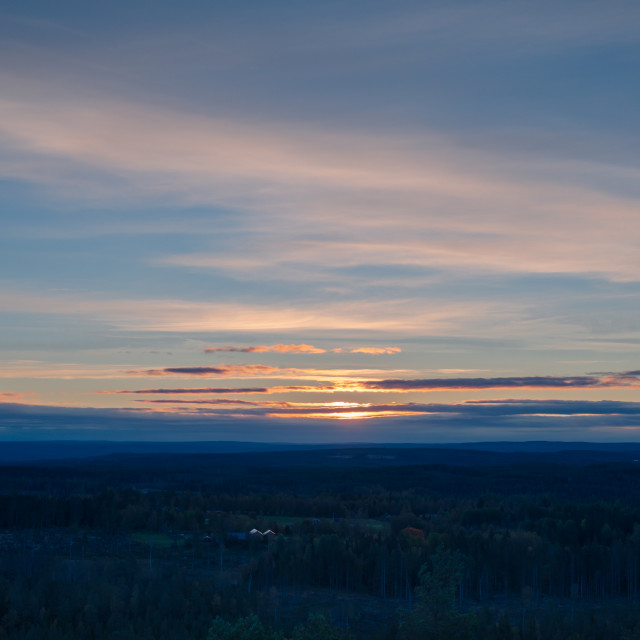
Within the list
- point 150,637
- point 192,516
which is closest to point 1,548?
point 192,516

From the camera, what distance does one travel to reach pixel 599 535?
5295 inches

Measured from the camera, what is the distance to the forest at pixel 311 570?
252 ft

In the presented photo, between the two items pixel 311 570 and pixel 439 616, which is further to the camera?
pixel 311 570

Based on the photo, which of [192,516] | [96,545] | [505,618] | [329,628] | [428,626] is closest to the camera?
[329,628]

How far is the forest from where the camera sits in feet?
252

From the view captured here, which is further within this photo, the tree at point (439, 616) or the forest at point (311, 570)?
the forest at point (311, 570)

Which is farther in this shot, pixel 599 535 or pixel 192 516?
pixel 192 516

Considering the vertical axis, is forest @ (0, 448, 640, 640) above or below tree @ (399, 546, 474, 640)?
below

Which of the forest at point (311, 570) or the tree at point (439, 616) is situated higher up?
the tree at point (439, 616)

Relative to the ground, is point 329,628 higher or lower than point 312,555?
higher

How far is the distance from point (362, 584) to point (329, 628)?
62274 mm

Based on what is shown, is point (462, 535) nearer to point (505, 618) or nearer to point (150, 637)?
point (505, 618)

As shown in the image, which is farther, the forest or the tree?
the forest

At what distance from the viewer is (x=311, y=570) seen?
119750 millimetres
